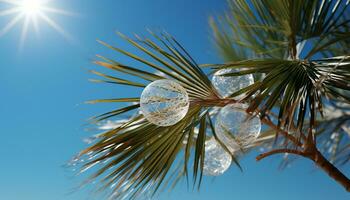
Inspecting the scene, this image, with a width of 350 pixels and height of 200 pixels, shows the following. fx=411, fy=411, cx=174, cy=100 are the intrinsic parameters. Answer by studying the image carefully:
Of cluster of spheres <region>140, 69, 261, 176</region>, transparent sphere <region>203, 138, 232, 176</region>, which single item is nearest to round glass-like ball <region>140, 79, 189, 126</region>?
cluster of spheres <region>140, 69, 261, 176</region>

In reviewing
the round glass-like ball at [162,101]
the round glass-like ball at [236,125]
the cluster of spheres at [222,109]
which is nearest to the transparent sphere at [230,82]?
the cluster of spheres at [222,109]

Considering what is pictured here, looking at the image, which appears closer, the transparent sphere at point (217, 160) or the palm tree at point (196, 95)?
the palm tree at point (196, 95)

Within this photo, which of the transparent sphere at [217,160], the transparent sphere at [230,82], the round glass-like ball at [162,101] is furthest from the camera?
the transparent sphere at [217,160]

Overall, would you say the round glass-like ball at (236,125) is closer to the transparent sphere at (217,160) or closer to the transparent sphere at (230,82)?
the transparent sphere at (230,82)

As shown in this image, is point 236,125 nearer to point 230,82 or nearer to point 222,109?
point 222,109

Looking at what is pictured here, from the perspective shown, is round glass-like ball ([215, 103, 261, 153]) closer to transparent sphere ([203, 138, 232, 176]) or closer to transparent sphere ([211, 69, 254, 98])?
transparent sphere ([211, 69, 254, 98])

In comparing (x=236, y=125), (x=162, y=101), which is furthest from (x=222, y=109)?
(x=162, y=101)

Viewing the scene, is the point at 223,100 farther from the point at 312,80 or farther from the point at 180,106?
the point at 312,80

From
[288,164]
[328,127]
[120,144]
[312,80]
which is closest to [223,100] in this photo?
[312,80]
